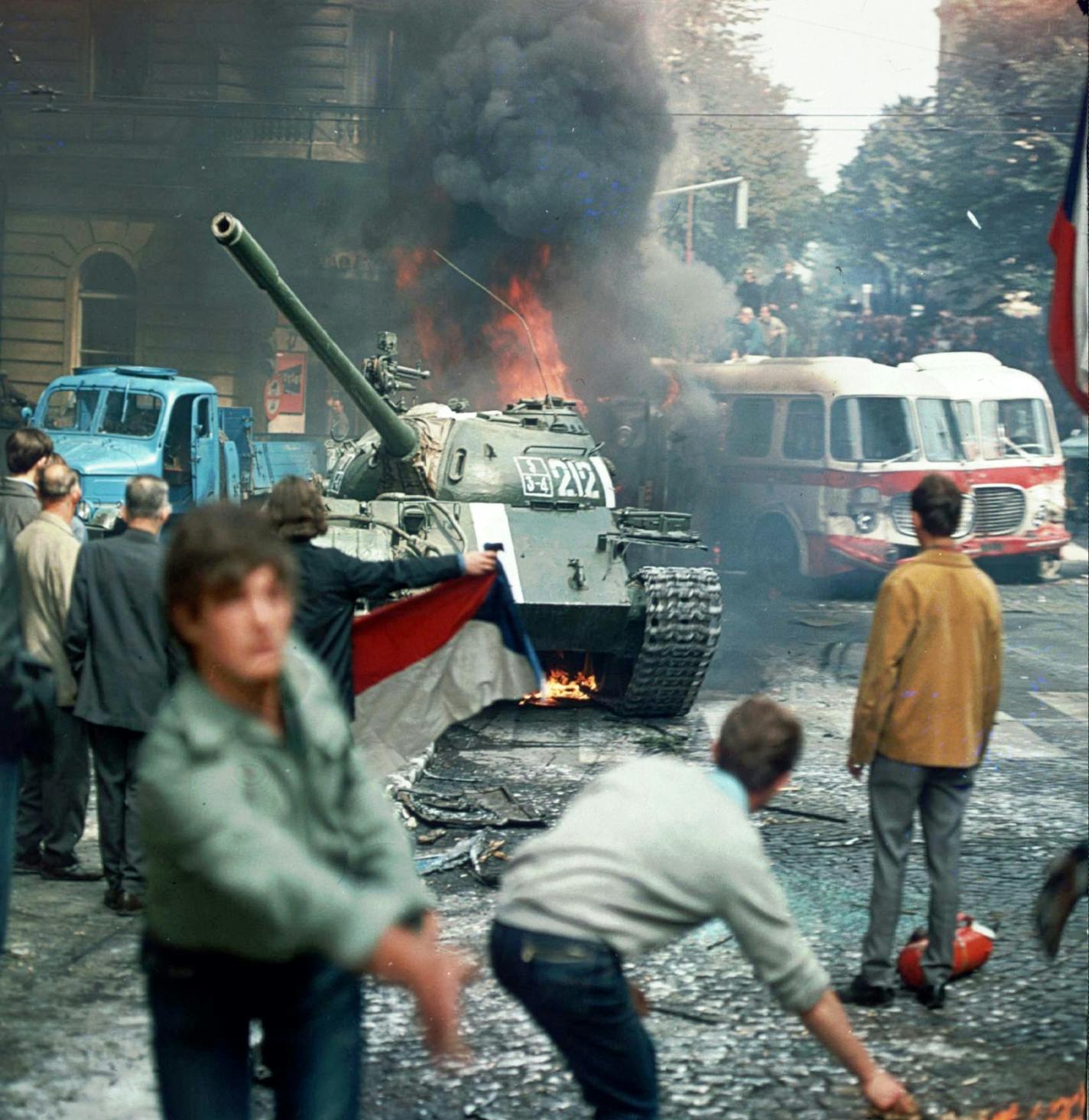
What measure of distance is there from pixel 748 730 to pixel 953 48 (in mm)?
11424

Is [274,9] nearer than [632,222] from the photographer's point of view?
Yes

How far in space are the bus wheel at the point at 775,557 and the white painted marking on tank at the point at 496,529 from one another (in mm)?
6110

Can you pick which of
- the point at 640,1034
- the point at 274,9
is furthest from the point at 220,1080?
the point at 274,9

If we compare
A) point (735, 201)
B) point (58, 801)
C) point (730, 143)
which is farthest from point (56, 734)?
point (735, 201)

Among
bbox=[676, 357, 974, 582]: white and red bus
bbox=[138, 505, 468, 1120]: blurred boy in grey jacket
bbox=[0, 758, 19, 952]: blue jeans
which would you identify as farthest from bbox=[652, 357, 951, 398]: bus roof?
bbox=[138, 505, 468, 1120]: blurred boy in grey jacket

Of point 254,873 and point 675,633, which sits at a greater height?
point 254,873

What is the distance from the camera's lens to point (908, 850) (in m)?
4.89

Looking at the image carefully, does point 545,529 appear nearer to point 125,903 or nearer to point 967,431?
point 125,903

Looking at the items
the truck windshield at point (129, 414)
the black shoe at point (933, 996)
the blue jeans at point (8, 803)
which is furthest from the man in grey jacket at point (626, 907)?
the truck windshield at point (129, 414)

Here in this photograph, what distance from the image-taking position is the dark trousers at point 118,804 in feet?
17.2

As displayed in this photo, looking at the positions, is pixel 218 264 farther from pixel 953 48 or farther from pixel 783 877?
pixel 783 877

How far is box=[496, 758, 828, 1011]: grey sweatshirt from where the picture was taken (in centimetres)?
280

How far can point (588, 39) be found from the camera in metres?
19.0

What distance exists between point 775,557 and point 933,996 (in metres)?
10.8
